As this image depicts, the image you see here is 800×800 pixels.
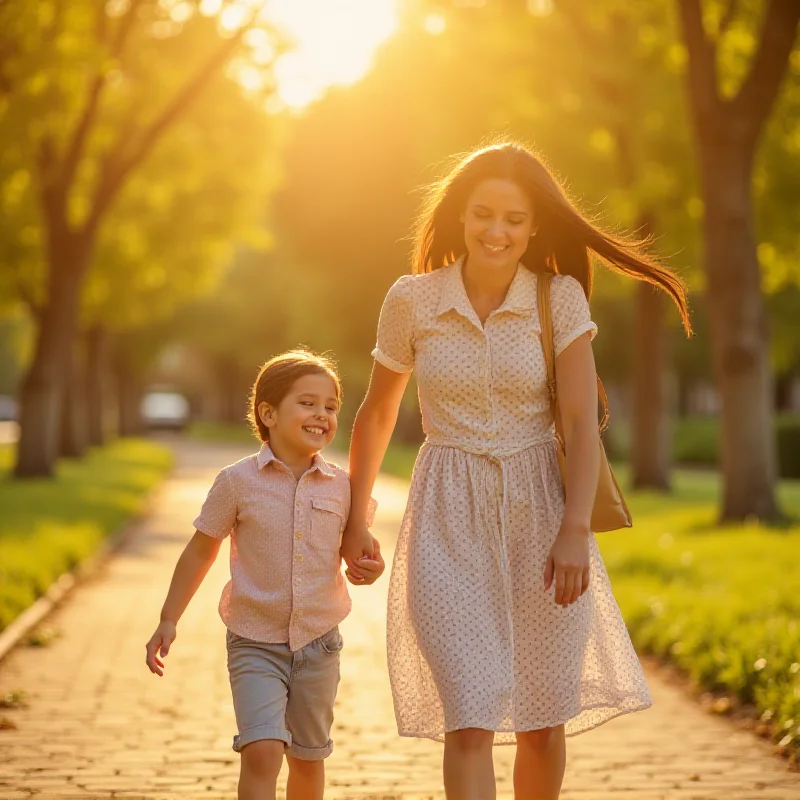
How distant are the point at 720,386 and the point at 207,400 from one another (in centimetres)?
8955

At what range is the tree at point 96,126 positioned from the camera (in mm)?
19859

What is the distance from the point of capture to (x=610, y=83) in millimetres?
19391

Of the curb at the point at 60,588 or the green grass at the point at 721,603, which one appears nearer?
the green grass at the point at 721,603

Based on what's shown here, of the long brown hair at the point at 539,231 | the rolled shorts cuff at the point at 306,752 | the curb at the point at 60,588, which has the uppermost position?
the long brown hair at the point at 539,231

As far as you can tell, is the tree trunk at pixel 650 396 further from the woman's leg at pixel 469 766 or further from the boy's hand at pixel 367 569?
the woman's leg at pixel 469 766

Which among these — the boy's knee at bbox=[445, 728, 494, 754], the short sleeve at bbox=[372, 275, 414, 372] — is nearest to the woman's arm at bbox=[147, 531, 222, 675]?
the short sleeve at bbox=[372, 275, 414, 372]

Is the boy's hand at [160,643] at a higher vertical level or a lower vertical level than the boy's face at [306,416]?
lower

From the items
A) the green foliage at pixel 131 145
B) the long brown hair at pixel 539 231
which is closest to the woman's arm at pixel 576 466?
the long brown hair at pixel 539 231

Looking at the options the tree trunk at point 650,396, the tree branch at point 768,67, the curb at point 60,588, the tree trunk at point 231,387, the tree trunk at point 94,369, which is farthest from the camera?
the tree trunk at point 231,387

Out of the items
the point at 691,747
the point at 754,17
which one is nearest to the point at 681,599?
the point at 691,747

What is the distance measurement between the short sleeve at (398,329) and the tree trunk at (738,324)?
1124 cm

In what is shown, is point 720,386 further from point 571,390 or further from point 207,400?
point 207,400

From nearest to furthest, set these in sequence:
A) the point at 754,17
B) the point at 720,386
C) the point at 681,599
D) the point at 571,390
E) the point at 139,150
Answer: the point at 571,390, the point at 681,599, the point at 720,386, the point at 754,17, the point at 139,150

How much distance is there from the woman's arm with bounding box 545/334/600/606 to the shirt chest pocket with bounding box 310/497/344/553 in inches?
26.2
